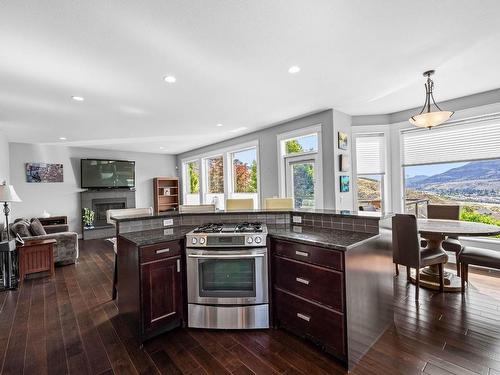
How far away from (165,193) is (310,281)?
7574mm

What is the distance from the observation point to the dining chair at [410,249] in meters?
2.68

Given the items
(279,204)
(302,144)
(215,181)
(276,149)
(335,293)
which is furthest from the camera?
(215,181)

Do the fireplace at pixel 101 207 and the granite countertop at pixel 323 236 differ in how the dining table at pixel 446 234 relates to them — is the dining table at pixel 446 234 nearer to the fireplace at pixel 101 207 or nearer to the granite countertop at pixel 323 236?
the granite countertop at pixel 323 236

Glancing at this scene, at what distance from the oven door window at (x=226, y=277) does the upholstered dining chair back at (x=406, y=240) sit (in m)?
1.78

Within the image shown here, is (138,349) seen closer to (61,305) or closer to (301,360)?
(301,360)

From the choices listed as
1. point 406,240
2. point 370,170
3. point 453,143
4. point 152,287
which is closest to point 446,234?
point 406,240

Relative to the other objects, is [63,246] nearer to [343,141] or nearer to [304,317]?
[304,317]

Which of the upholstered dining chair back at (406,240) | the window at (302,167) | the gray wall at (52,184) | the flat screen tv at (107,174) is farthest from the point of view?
the flat screen tv at (107,174)

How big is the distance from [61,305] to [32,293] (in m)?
0.76

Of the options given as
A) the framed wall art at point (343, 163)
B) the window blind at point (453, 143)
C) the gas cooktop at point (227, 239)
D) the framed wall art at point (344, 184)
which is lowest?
the gas cooktop at point (227, 239)

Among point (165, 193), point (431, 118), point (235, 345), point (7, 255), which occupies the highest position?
point (431, 118)

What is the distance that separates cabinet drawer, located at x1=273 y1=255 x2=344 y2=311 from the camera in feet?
5.94

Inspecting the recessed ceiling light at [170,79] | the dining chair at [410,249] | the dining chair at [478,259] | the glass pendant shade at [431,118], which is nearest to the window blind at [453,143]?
the glass pendant shade at [431,118]

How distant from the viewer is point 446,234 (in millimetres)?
2553
